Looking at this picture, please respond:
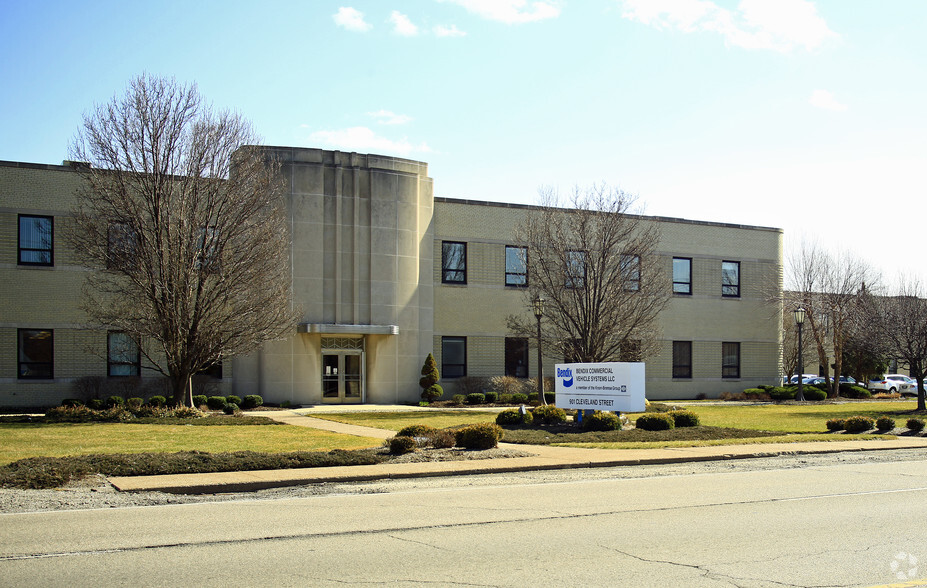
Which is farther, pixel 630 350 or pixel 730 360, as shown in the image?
pixel 730 360

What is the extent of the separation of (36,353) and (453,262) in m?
19.1

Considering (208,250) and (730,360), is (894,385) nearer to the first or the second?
(730,360)

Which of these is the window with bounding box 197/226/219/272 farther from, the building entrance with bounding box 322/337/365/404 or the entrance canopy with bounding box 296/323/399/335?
the building entrance with bounding box 322/337/365/404

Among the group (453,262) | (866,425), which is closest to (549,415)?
(866,425)

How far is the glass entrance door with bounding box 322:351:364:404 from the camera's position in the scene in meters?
39.2

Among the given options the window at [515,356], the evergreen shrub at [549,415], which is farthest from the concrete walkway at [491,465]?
the window at [515,356]

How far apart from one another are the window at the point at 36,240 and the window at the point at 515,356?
2139 cm

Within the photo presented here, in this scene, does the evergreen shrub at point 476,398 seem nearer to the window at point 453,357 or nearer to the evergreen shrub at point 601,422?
the window at point 453,357

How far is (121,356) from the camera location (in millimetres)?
36219

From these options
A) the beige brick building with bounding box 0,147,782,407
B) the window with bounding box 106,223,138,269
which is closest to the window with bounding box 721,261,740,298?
the beige brick building with bounding box 0,147,782,407

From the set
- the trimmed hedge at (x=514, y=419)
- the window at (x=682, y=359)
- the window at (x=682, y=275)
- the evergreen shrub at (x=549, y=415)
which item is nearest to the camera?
the evergreen shrub at (x=549, y=415)

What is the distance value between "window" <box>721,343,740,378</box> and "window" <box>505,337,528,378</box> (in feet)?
42.8

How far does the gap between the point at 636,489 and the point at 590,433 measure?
9.34m

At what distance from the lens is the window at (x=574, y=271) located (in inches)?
1379
